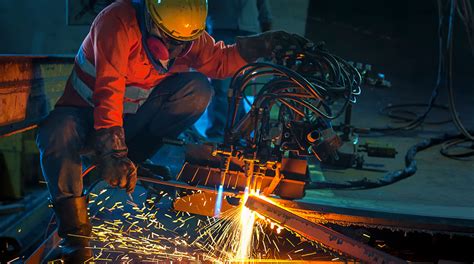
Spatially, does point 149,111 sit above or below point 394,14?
below

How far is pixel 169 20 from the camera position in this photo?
117 inches

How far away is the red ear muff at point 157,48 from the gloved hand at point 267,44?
2.18ft

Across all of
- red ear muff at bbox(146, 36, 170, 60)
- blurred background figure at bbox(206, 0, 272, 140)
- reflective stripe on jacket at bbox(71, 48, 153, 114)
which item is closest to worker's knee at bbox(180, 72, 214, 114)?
reflective stripe on jacket at bbox(71, 48, 153, 114)

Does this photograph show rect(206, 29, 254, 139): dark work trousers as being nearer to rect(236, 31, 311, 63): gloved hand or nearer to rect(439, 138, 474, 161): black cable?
rect(236, 31, 311, 63): gloved hand

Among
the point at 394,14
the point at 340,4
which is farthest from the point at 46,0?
the point at 394,14

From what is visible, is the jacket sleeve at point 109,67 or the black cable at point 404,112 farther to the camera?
the black cable at point 404,112

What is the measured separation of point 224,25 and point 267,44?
5.53 feet

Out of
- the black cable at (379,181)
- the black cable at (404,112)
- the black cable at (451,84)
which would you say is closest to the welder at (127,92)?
the black cable at (379,181)

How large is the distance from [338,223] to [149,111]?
1.47m

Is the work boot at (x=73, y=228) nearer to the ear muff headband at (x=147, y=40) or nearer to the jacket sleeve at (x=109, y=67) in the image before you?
the jacket sleeve at (x=109, y=67)

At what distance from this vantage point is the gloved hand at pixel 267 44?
3420 mm

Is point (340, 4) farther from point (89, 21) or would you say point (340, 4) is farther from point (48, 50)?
point (89, 21)

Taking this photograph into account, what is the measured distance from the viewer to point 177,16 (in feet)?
9.74

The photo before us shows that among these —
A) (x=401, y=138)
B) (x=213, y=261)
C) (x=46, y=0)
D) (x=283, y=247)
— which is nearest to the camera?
(x=213, y=261)
